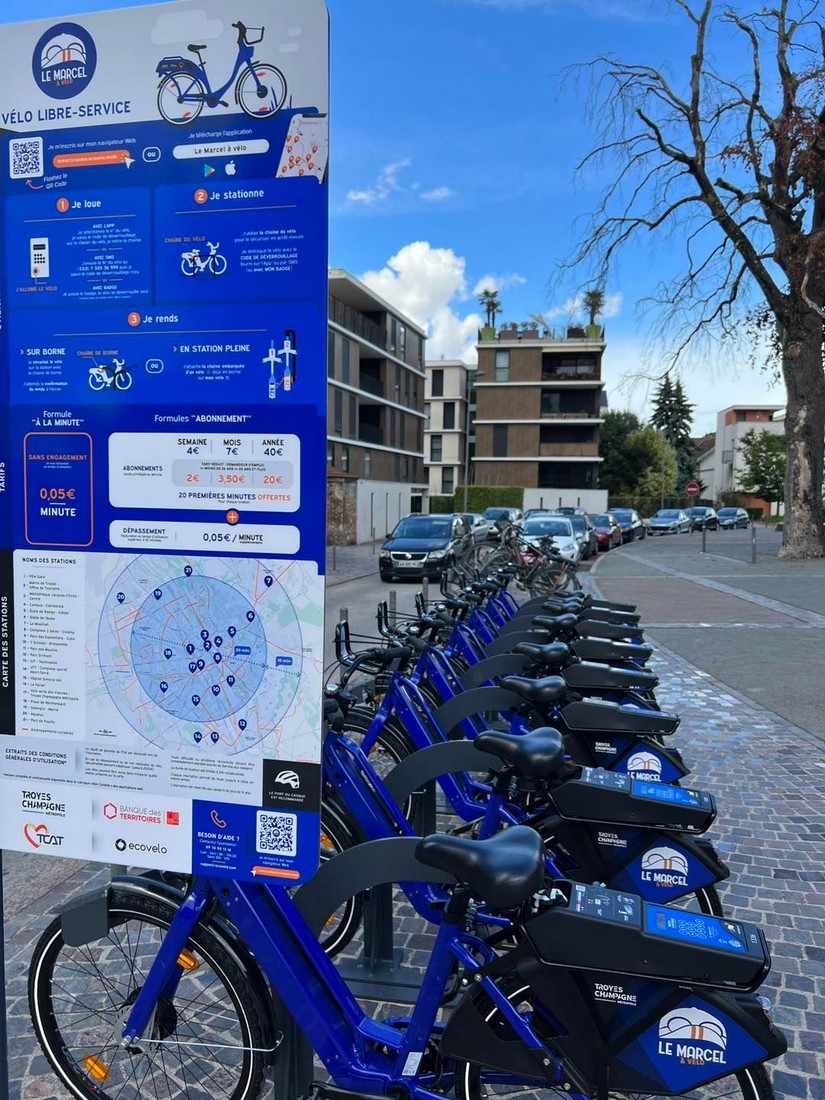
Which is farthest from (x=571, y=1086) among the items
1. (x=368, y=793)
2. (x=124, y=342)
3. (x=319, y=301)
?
(x=124, y=342)

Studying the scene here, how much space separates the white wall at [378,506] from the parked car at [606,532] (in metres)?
11.0

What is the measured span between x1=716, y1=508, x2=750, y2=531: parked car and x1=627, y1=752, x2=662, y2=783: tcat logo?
49186 millimetres

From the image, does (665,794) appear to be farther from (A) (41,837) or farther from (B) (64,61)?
(B) (64,61)

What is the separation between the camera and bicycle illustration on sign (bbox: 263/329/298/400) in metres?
1.70

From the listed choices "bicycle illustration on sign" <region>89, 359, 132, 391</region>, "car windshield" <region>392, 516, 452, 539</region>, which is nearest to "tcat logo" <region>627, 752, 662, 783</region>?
"bicycle illustration on sign" <region>89, 359, 132, 391</region>

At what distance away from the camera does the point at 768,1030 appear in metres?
1.69

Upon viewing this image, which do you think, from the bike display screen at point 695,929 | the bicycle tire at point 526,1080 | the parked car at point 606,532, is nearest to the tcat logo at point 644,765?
the bicycle tire at point 526,1080

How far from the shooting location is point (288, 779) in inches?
70.7

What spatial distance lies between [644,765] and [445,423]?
6311cm

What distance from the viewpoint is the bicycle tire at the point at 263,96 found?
1.65 m

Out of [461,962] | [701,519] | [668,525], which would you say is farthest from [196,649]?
[701,519]

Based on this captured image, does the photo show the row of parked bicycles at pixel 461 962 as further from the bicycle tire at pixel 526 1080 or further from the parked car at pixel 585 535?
the parked car at pixel 585 535

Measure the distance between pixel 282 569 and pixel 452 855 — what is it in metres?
0.75

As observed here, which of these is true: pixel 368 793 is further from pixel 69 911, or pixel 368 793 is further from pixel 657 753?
pixel 657 753
